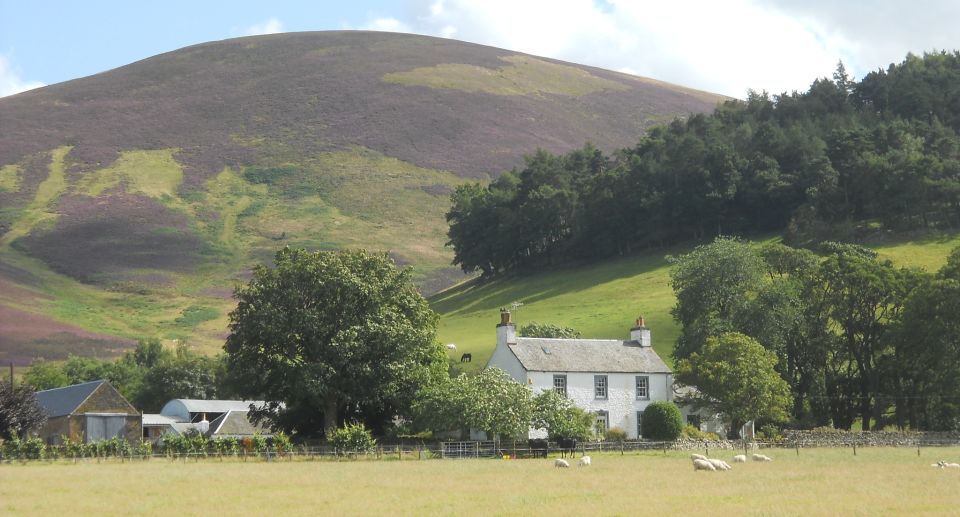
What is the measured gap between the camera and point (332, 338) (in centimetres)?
6556

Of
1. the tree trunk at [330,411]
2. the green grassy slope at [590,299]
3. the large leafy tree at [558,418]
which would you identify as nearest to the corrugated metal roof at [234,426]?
the green grassy slope at [590,299]

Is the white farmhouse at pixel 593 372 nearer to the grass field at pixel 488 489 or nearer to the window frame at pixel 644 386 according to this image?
the window frame at pixel 644 386

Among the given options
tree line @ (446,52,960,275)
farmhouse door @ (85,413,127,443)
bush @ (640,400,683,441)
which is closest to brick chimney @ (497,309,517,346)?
bush @ (640,400,683,441)

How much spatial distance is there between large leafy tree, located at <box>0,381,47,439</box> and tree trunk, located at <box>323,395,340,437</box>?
18628 mm

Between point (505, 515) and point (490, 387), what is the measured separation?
33.3m

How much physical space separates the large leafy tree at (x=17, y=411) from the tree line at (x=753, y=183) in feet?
245

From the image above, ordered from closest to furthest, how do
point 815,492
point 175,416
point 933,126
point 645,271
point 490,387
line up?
point 815,492 < point 490,387 < point 175,416 < point 645,271 < point 933,126

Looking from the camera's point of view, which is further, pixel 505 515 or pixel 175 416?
pixel 175 416

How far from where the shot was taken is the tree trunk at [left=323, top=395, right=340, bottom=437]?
6656 centimetres

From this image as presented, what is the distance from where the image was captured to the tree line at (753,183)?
11819 cm

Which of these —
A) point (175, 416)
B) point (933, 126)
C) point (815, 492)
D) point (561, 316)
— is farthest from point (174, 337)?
point (815, 492)

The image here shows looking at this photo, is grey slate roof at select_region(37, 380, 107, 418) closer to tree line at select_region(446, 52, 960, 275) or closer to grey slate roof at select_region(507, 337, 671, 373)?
grey slate roof at select_region(507, 337, 671, 373)

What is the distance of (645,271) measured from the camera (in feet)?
409

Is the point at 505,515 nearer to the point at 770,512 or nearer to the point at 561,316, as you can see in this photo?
the point at 770,512
